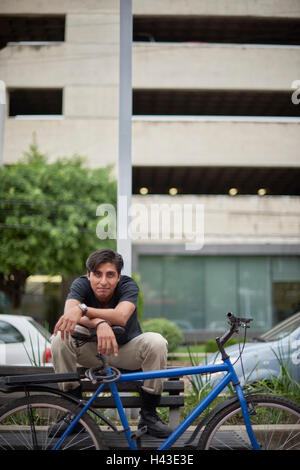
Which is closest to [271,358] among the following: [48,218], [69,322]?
[69,322]

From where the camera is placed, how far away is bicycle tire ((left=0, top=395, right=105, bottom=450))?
8.24 feet

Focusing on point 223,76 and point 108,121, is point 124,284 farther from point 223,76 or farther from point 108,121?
point 223,76

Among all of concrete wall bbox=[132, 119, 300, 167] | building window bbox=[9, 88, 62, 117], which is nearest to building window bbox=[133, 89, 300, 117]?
concrete wall bbox=[132, 119, 300, 167]

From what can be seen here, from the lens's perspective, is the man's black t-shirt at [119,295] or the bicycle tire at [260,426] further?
the man's black t-shirt at [119,295]

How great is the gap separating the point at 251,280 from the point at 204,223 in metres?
3.10

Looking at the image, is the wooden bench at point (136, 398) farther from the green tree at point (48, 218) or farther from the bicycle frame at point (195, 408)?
the green tree at point (48, 218)

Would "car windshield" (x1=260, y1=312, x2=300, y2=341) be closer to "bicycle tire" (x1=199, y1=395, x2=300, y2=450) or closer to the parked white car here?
"bicycle tire" (x1=199, y1=395, x2=300, y2=450)

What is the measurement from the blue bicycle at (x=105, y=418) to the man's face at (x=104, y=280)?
0.53 meters

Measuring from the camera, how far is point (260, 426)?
2725 millimetres

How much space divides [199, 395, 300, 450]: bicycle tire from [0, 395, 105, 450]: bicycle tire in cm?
61

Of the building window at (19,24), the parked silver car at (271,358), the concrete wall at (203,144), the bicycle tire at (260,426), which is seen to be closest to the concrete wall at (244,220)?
the concrete wall at (203,144)

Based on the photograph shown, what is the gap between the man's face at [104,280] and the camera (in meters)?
3.01

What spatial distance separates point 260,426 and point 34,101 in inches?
752

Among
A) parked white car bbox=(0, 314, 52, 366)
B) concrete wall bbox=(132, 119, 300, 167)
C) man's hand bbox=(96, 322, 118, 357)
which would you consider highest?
concrete wall bbox=(132, 119, 300, 167)
